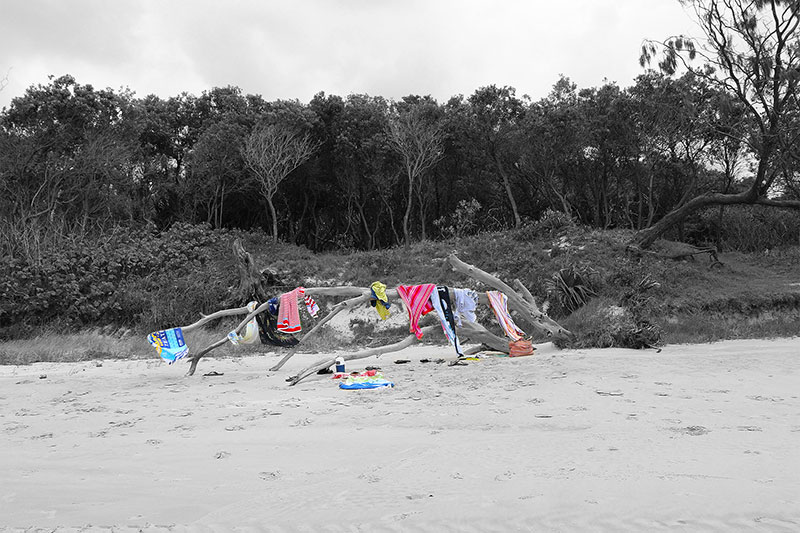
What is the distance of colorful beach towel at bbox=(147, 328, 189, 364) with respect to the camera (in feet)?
36.6

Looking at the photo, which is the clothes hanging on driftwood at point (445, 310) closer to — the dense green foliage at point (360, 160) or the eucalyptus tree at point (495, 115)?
the dense green foliage at point (360, 160)

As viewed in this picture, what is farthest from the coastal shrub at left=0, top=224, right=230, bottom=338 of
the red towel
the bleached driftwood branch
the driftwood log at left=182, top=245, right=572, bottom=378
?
the bleached driftwood branch

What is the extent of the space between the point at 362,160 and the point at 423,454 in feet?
90.6

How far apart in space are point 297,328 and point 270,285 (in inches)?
460

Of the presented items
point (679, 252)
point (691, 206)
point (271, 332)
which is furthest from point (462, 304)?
point (679, 252)

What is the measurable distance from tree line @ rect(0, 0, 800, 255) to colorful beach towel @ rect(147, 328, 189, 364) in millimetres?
13523

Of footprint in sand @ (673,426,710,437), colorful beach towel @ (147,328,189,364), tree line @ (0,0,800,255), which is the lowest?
footprint in sand @ (673,426,710,437)

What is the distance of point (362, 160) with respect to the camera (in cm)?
3177

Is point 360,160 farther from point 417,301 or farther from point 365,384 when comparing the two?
point 365,384

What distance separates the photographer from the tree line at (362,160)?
2502 centimetres

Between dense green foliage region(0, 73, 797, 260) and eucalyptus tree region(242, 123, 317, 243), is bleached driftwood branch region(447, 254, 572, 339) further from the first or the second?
eucalyptus tree region(242, 123, 317, 243)

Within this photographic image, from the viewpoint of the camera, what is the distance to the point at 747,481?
4176 mm

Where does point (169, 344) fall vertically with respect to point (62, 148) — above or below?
below

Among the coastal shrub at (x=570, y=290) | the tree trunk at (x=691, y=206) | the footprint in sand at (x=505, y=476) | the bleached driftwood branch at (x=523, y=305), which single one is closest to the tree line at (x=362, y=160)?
the tree trunk at (x=691, y=206)
